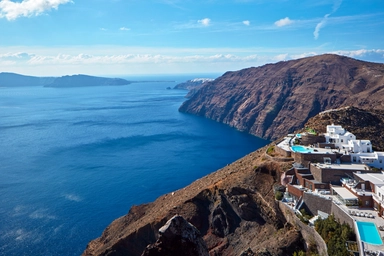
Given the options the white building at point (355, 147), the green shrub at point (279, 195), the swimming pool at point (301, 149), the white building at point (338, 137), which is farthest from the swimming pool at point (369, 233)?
the white building at point (338, 137)

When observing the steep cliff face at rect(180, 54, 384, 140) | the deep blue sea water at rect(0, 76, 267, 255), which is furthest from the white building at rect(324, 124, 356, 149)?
the steep cliff face at rect(180, 54, 384, 140)

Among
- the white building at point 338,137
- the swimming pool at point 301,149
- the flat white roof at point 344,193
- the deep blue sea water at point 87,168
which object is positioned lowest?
the deep blue sea water at point 87,168

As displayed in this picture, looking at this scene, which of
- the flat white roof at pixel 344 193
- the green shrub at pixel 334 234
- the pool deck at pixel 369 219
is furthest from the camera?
the flat white roof at pixel 344 193

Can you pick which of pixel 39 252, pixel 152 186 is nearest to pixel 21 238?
pixel 39 252

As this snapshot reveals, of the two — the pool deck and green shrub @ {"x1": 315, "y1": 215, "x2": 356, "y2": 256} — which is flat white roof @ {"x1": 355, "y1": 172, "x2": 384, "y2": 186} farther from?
green shrub @ {"x1": 315, "y1": 215, "x2": 356, "y2": 256}

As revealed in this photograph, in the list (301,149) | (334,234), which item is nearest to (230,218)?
(301,149)

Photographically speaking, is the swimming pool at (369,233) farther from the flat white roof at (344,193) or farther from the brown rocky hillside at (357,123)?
the brown rocky hillside at (357,123)
